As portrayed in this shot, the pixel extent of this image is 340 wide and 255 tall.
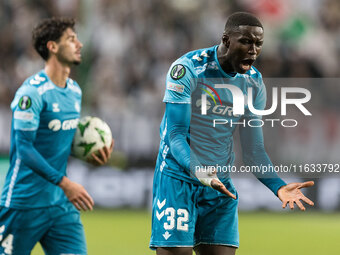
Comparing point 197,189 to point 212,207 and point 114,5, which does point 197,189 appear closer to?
point 212,207

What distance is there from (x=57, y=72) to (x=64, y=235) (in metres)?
1.39

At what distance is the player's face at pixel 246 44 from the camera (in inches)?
194

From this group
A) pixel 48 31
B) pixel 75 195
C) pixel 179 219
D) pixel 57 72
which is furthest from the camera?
pixel 48 31

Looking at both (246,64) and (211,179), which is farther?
(246,64)

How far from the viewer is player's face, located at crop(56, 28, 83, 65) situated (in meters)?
6.11

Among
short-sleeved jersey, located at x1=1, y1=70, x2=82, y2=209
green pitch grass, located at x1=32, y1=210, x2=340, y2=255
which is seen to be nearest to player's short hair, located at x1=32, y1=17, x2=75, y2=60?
short-sleeved jersey, located at x1=1, y1=70, x2=82, y2=209

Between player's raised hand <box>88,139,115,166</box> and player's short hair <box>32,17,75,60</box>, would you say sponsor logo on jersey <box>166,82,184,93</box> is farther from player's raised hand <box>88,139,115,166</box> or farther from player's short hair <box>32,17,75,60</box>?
player's short hair <box>32,17,75,60</box>

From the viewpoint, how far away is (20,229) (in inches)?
224

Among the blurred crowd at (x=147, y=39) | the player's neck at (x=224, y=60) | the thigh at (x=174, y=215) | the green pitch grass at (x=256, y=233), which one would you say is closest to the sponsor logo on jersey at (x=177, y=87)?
the player's neck at (x=224, y=60)

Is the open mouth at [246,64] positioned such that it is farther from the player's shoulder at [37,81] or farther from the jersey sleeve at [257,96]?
the player's shoulder at [37,81]

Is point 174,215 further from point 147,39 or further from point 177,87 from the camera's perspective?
point 147,39

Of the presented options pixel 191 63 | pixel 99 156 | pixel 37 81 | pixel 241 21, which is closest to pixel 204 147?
pixel 191 63

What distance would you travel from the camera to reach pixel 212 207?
17.0 feet

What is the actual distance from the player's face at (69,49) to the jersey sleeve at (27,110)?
566 mm
